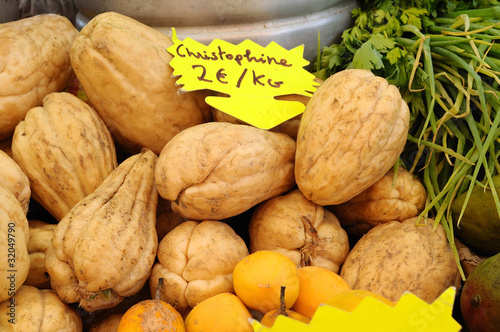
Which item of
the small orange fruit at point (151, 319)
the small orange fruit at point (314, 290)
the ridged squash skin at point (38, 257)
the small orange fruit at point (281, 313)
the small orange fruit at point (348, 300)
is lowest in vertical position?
the ridged squash skin at point (38, 257)

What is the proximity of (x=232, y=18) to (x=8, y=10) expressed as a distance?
0.99 m

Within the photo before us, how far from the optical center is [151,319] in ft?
3.04

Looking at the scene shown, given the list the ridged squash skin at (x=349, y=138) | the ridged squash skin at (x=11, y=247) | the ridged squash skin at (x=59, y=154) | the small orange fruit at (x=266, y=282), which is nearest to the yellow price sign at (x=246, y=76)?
the ridged squash skin at (x=349, y=138)

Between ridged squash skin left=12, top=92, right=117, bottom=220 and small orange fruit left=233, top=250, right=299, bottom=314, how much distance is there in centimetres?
64

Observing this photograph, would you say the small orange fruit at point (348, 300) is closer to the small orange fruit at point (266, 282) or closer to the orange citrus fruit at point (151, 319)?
the small orange fruit at point (266, 282)

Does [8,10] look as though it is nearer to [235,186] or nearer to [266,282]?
[235,186]

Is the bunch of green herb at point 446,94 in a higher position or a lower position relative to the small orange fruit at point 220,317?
higher

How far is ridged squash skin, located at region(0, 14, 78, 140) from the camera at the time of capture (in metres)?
1.44

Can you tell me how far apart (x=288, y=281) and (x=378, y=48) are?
2.82ft

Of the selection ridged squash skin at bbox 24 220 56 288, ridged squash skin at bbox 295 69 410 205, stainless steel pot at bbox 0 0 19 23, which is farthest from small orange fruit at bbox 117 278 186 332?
stainless steel pot at bbox 0 0 19 23

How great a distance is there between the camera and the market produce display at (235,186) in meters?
1.04

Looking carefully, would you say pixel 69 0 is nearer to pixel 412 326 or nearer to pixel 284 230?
pixel 284 230

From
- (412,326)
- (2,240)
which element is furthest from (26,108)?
(412,326)

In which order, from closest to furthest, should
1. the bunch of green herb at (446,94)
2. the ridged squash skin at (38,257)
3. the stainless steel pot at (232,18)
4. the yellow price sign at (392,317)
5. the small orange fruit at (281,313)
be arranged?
the yellow price sign at (392,317)
the small orange fruit at (281,313)
the ridged squash skin at (38,257)
the bunch of green herb at (446,94)
the stainless steel pot at (232,18)
